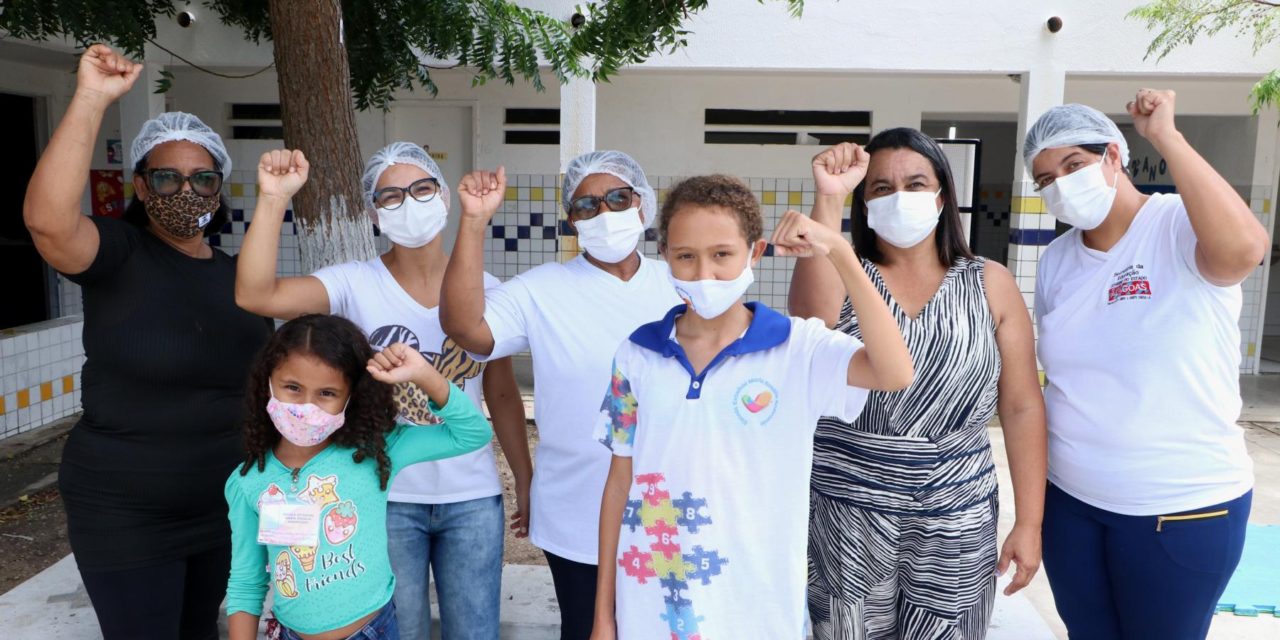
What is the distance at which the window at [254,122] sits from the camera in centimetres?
839

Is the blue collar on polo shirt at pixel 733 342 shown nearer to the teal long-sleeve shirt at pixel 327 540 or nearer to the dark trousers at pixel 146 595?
the teal long-sleeve shirt at pixel 327 540

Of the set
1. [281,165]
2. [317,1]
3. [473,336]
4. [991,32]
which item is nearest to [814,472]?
[473,336]

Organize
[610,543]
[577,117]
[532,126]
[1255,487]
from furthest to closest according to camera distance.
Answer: [532,126]
[577,117]
[1255,487]
[610,543]

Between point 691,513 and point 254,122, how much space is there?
790cm

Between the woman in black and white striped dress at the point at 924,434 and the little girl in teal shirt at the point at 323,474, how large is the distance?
0.87 m

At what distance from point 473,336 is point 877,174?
1.02 m

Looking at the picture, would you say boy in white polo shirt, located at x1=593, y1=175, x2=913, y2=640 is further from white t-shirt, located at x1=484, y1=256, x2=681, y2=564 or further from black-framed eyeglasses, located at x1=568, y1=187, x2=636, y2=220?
black-framed eyeglasses, located at x1=568, y1=187, x2=636, y2=220

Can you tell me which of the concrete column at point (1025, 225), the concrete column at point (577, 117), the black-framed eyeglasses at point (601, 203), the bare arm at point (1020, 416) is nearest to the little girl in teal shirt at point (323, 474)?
the black-framed eyeglasses at point (601, 203)

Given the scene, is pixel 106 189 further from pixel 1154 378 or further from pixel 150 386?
pixel 1154 378

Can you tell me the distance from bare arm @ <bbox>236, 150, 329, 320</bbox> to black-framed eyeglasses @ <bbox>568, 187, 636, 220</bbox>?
2.24 feet

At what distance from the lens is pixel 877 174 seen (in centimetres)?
212

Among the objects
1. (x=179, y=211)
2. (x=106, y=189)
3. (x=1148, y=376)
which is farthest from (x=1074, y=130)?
(x=106, y=189)

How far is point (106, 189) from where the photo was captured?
8.58 metres

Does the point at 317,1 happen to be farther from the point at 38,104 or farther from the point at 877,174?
the point at 38,104
